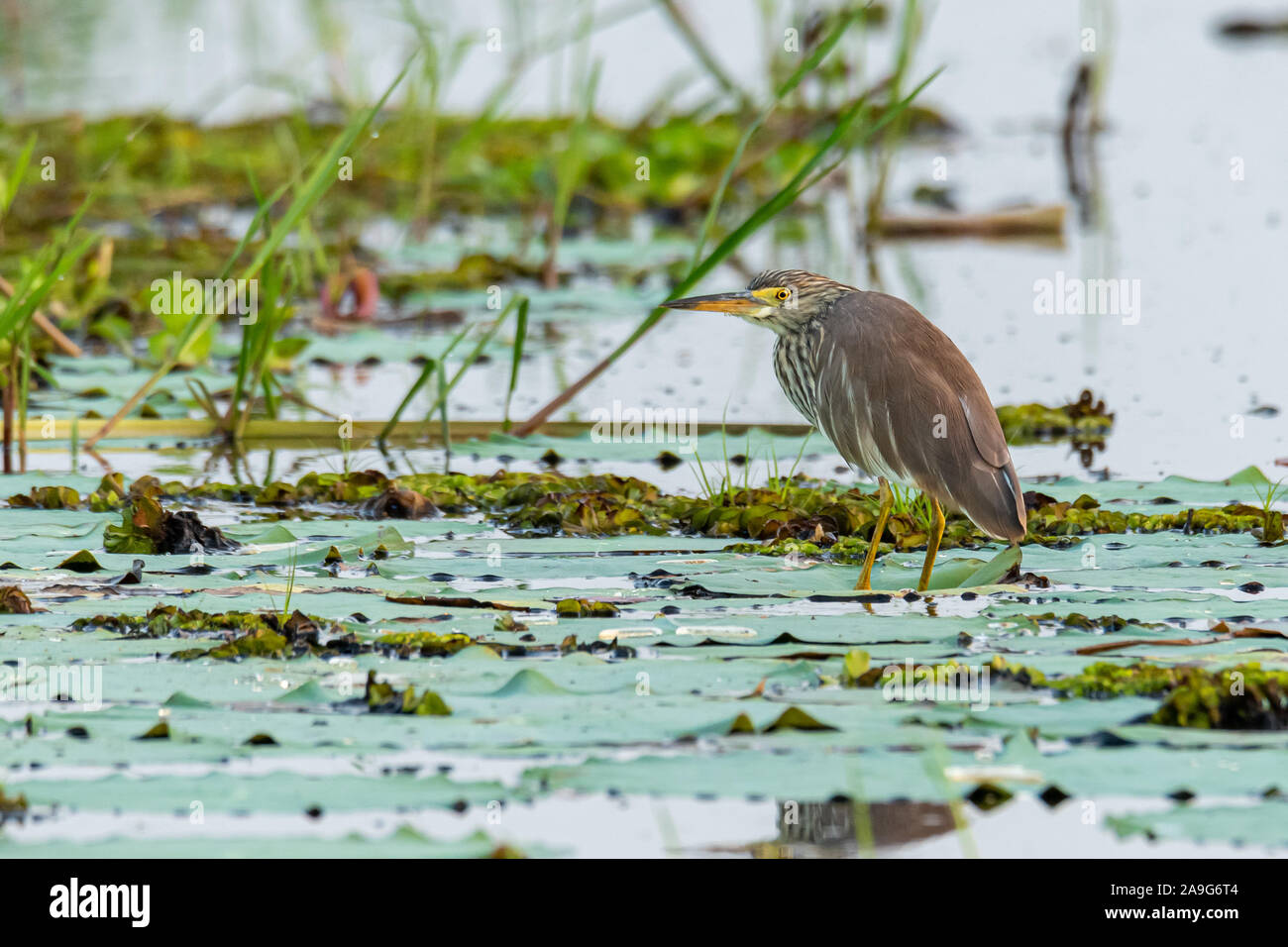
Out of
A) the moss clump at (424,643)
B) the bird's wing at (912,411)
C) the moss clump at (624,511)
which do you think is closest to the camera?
the moss clump at (424,643)

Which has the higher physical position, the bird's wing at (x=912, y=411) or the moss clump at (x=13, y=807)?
the bird's wing at (x=912, y=411)

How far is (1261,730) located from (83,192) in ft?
37.5

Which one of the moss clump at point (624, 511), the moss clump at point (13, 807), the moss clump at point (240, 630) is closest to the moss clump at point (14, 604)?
the moss clump at point (240, 630)

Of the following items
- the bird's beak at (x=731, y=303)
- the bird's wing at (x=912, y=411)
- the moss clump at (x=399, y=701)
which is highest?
the bird's beak at (x=731, y=303)

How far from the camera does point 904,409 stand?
18.8 ft

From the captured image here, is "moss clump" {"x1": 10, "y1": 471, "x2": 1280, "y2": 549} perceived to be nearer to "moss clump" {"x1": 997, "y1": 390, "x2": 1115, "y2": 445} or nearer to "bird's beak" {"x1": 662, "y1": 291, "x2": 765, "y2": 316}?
"bird's beak" {"x1": 662, "y1": 291, "x2": 765, "y2": 316}

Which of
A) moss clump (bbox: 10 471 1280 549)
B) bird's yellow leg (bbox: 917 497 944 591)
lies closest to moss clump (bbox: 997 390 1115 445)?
moss clump (bbox: 10 471 1280 549)

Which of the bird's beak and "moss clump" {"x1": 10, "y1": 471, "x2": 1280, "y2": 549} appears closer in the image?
"moss clump" {"x1": 10, "y1": 471, "x2": 1280, "y2": 549}

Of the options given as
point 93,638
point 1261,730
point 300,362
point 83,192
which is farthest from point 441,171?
point 1261,730

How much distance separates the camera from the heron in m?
5.55

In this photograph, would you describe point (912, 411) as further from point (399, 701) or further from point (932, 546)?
point (399, 701)

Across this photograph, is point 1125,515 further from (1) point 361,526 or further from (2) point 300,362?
(2) point 300,362

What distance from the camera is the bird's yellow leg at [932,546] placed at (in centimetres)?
558

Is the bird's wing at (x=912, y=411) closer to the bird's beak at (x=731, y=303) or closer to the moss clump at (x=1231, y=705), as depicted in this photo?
the bird's beak at (x=731, y=303)
